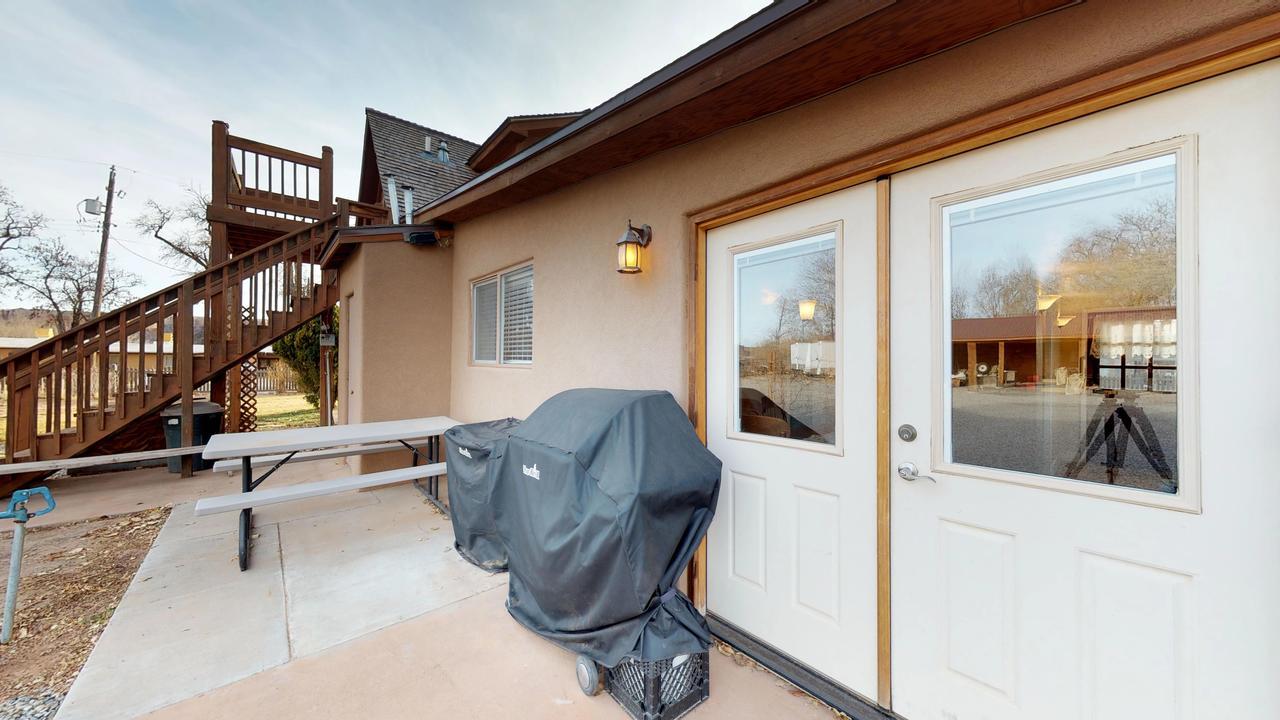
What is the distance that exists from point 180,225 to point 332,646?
19.2 meters

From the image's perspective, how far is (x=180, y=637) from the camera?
2422mm

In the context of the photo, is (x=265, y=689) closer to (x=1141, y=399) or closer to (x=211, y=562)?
(x=211, y=562)

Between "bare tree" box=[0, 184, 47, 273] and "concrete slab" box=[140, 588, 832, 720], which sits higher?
"bare tree" box=[0, 184, 47, 273]

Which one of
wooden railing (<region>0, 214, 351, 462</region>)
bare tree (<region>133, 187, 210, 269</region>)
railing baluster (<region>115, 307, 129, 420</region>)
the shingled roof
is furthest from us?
bare tree (<region>133, 187, 210, 269</region>)

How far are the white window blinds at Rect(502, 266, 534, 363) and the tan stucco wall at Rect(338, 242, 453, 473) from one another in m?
1.22

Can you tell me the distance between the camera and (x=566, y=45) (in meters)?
7.62

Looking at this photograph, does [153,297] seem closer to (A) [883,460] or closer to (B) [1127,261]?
(A) [883,460]

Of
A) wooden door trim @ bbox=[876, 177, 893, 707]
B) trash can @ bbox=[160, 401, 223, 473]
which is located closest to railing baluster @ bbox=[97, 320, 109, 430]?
trash can @ bbox=[160, 401, 223, 473]

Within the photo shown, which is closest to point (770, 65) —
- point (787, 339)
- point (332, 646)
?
point (787, 339)

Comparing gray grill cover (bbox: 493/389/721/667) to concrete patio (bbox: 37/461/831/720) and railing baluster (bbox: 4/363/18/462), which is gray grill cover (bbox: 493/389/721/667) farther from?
railing baluster (bbox: 4/363/18/462)

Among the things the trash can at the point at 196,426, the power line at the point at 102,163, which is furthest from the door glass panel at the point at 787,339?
the power line at the point at 102,163

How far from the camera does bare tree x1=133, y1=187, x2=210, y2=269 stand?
14547 mm

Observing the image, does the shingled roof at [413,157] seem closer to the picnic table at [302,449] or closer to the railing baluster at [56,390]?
the railing baluster at [56,390]

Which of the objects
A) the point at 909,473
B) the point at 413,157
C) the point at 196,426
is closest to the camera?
the point at 909,473
